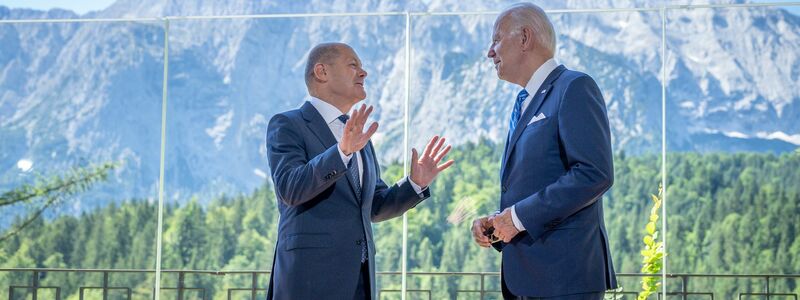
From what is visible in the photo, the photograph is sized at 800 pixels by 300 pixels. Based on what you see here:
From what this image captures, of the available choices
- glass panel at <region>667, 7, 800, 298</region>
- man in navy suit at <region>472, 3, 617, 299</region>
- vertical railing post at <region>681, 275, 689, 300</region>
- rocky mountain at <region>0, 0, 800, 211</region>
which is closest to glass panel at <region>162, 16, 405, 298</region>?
rocky mountain at <region>0, 0, 800, 211</region>

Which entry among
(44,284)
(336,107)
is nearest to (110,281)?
(44,284)

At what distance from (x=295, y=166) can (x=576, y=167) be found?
2.26ft

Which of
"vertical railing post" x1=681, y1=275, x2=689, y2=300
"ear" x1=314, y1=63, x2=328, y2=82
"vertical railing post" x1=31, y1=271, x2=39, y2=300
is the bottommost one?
"vertical railing post" x1=31, y1=271, x2=39, y2=300

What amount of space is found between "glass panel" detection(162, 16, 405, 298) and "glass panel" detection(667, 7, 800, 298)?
2.29 m

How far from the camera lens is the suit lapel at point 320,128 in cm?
251

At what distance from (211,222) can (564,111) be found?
702 centimetres

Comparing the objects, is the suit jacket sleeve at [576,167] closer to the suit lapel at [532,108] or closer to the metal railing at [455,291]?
the suit lapel at [532,108]

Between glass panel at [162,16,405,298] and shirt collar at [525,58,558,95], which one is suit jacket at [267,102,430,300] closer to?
shirt collar at [525,58,558,95]

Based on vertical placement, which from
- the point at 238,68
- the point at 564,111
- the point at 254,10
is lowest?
the point at 564,111

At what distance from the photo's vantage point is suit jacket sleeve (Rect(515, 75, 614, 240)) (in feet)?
6.67

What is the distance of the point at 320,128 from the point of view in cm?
252

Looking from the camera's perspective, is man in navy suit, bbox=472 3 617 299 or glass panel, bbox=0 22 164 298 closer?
man in navy suit, bbox=472 3 617 299

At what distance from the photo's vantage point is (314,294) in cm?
241

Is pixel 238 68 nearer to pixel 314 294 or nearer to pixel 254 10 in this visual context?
pixel 254 10
